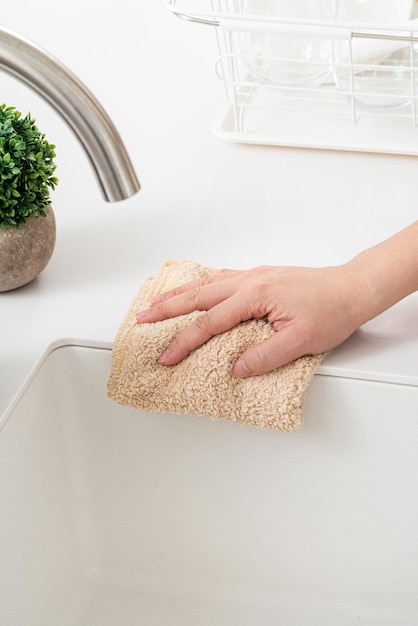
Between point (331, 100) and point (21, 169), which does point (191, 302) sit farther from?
point (331, 100)

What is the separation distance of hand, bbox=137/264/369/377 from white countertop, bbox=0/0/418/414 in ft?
0.10

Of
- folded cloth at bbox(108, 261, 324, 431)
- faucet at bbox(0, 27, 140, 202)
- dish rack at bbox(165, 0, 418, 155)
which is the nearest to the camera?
faucet at bbox(0, 27, 140, 202)

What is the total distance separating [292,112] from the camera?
3.34 feet

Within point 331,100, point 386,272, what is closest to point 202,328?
point 386,272

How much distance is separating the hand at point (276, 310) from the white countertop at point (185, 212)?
3 centimetres

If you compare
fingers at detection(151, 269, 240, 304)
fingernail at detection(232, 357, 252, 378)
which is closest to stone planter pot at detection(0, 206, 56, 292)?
fingers at detection(151, 269, 240, 304)

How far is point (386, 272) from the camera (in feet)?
2.34

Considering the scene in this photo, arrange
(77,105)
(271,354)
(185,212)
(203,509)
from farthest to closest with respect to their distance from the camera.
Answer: (185,212)
(203,509)
(271,354)
(77,105)

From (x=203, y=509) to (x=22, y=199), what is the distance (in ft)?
1.07

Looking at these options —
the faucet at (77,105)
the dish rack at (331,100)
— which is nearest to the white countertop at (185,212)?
the dish rack at (331,100)

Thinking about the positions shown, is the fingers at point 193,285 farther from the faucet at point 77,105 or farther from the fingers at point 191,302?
the faucet at point 77,105

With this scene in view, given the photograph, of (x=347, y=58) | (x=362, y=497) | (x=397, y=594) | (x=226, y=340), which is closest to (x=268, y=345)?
(x=226, y=340)

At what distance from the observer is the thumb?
2.17 ft

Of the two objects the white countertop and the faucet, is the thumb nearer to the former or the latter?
the white countertop
